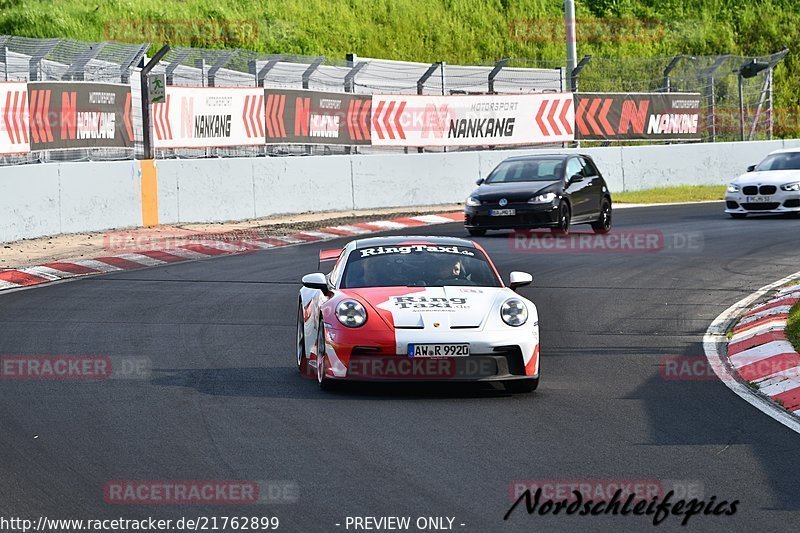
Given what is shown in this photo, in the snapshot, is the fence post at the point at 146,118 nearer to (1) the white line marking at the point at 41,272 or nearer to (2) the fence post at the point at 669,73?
(1) the white line marking at the point at 41,272

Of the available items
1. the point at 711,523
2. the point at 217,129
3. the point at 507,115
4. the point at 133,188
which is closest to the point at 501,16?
the point at 507,115

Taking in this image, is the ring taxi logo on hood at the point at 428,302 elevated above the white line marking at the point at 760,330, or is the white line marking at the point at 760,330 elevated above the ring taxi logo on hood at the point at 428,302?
the ring taxi logo on hood at the point at 428,302

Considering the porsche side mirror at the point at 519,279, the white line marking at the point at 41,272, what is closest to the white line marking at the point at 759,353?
the porsche side mirror at the point at 519,279

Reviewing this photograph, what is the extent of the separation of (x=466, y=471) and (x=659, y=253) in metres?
13.6

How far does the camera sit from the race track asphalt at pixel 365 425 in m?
6.75

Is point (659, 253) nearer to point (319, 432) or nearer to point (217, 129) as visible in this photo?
point (217, 129)

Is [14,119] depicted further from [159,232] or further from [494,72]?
[494,72]

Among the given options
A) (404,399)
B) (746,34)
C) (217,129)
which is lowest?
(404,399)

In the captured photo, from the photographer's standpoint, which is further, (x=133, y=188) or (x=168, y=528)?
(x=133, y=188)

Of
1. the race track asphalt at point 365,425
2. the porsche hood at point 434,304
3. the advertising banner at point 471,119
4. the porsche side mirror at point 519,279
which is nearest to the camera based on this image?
the race track asphalt at point 365,425

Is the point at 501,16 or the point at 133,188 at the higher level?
the point at 501,16

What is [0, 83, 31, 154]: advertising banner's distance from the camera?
21.5 m

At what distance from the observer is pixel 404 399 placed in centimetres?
972

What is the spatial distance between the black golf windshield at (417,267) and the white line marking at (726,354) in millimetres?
1941
